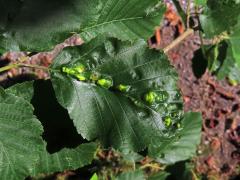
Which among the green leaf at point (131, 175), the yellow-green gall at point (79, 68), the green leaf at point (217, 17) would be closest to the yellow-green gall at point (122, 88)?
the yellow-green gall at point (79, 68)

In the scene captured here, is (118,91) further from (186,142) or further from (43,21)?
(186,142)

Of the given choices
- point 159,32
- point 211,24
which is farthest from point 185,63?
point 211,24

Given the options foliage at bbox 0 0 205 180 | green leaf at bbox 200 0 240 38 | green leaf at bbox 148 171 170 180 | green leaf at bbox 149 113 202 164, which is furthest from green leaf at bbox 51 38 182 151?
green leaf at bbox 149 113 202 164

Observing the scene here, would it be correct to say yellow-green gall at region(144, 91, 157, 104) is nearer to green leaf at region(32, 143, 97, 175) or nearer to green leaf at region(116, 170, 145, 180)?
green leaf at region(32, 143, 97, 175)

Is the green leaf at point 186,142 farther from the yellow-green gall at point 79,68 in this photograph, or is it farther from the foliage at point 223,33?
the yellow-green gall at point 79,68

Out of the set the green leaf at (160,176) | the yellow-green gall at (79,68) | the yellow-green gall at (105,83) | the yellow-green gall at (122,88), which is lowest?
the green leaf at (160,176)

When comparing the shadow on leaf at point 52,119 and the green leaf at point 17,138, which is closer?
the green leaf at point 17,138
